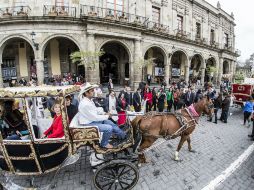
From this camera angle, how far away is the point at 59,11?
14055 millimetres

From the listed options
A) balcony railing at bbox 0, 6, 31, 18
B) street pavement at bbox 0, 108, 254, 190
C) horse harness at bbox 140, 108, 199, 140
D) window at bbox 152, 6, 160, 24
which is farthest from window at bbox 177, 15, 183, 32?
horse harness at bbox 140, 108, 199, 140

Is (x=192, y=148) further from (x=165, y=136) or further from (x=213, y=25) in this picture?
(x=213, y=25)

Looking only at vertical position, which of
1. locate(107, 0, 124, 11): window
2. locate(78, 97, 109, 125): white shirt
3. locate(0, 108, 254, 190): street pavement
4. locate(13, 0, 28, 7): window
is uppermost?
locate(107, 0, 124, 11): window

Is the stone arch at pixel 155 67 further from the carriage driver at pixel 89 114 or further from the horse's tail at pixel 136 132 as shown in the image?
the carriage driver at pixel 89 114

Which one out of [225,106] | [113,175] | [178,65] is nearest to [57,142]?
[113,175]

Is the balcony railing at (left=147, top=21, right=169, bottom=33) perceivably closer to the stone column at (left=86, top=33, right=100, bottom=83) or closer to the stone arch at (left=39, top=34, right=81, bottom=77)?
the stone column at (left=86, top=33, right=100, bottom=83)

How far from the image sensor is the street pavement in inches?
157

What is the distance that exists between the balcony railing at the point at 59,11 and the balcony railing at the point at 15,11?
1.47 meters

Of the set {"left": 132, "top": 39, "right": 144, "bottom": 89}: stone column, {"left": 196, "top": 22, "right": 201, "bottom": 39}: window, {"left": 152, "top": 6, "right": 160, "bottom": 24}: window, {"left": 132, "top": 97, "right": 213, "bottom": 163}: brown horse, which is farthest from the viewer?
{"left": 196, "top": 22, "right": 201, "bottom": 39}: window

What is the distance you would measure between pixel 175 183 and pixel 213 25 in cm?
2995

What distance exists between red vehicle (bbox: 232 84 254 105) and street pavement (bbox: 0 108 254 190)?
5123 millimetres

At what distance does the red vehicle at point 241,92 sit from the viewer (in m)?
10.5

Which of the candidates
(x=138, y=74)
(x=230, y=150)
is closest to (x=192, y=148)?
(x=230, y=150)

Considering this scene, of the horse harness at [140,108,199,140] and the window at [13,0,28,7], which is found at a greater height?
the window at [13,0,28,7]
